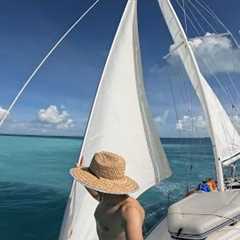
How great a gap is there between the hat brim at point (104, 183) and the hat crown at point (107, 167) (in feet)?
0.12

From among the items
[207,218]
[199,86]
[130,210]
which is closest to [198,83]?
[199,86]

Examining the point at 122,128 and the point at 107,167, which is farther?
the point at 122,128

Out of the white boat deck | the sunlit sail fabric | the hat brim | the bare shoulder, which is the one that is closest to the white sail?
the sunlit sail fabric

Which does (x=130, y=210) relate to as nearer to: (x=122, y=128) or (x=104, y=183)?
(x=104, y=183)

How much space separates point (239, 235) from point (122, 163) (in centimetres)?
247

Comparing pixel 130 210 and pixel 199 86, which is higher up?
pixel 199 86

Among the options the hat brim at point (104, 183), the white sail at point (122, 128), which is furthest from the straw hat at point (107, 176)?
the white sail at point (122, 128)

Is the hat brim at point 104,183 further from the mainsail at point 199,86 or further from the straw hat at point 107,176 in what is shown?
the mainsail at point 199,86

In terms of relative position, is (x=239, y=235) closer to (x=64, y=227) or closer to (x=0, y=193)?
(x=64, y=227)

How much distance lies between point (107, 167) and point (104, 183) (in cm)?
15

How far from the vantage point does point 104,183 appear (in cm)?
387

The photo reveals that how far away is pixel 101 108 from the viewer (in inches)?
367

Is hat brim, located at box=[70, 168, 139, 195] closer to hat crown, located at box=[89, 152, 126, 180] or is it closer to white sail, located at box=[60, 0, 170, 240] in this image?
hat crown, located at box=[89, 152, 126, 180]

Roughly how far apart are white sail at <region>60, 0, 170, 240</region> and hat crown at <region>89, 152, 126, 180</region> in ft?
14.3
